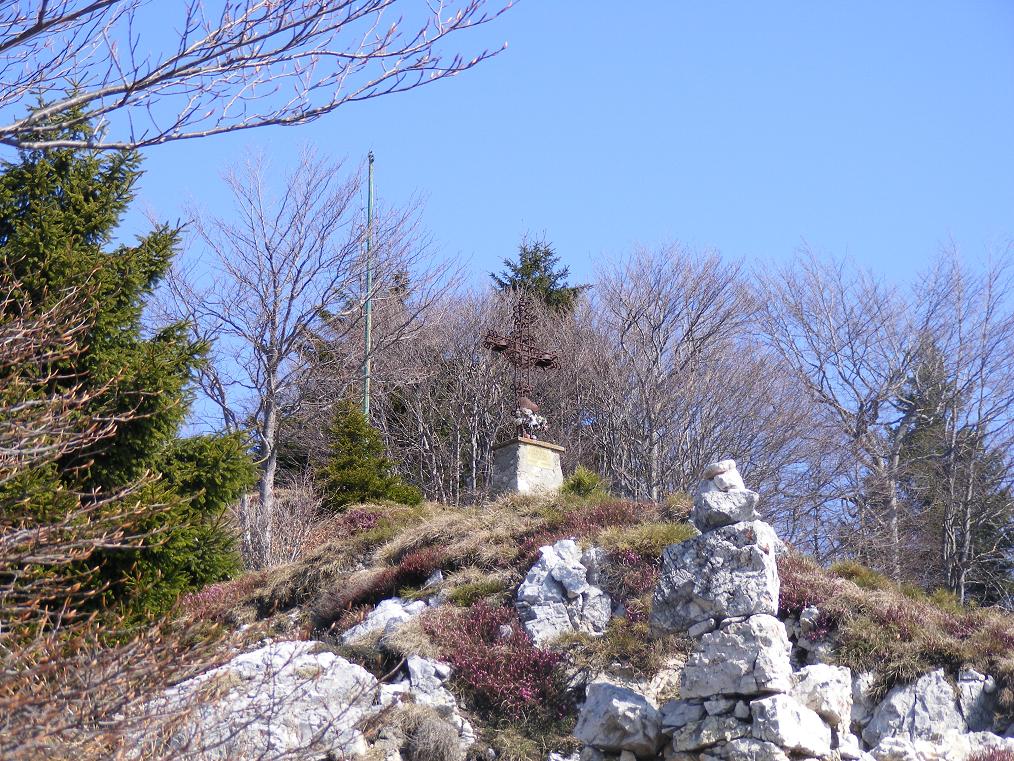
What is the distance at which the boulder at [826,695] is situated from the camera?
786 centimetres

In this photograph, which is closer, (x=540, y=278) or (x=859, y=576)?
(x=859, y=576)

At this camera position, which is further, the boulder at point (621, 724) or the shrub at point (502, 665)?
the shrub at point (502, 665)

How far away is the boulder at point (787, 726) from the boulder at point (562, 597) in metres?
2.75

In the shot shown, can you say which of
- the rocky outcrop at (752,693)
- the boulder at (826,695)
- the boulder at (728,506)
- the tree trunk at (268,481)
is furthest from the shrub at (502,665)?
the tree trunk at (268,481)

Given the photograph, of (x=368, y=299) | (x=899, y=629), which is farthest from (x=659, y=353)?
(x=899, y=629)

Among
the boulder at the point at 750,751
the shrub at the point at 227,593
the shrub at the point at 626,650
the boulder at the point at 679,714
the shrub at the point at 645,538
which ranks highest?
the shrub at the point at 645,538

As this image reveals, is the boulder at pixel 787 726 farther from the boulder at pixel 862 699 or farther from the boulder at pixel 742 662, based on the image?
the boulder at pixel 862 699

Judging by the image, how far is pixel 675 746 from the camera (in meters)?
7.73

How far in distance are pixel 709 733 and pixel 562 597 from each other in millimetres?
2972

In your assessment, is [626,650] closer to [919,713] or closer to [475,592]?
[475,592]

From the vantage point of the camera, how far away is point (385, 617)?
10.8 metres

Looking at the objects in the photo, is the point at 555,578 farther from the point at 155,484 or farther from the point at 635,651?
the point at 155,484

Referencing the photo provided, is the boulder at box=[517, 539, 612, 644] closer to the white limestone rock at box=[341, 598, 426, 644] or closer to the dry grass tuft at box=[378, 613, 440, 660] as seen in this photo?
the dry grass tuft at box=[378, 613, 440, 660]

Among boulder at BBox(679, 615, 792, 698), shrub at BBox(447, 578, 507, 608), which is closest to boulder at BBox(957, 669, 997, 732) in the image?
boulder at BBox(679, 615, 792, 698)
